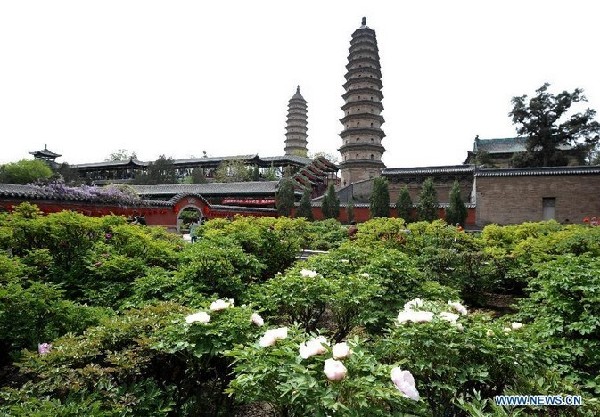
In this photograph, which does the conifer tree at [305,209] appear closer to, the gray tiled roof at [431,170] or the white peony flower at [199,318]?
the gray tiled roof at [431,170]

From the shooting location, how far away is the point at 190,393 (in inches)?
121

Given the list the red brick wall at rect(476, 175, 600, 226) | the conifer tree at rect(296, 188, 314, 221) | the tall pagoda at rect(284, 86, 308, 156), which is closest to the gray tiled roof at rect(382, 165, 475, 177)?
the red brick wall at rect(476, 175, 600, 226)

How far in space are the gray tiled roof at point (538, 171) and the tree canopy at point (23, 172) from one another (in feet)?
141

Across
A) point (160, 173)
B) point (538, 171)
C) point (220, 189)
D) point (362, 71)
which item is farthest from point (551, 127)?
point (160, 173)

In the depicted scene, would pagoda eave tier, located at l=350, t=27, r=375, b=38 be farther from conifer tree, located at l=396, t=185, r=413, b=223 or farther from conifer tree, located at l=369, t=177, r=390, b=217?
conifer tree, located at l=396, t=185, r=413, b=223

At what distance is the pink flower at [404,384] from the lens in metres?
1.84

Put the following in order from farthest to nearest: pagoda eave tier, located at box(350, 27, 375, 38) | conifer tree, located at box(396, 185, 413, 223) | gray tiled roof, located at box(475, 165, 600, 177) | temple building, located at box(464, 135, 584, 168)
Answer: pagoda eave tier, located at box(350, 27, 375, 38), temple building, located at box(464, 135, 584, 168), conifer tree, located at box(396, 185, 413, 223), gray tiled roof, located at box(475, 165, 600, 177)

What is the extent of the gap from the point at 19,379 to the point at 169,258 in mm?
2433

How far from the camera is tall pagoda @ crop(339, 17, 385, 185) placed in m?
40.0

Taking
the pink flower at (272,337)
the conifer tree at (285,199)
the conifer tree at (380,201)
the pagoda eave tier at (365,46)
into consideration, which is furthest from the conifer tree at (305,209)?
the pink flower at (272,337)

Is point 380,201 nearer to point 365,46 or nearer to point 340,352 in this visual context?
point 365,46

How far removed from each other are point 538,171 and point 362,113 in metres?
18.9

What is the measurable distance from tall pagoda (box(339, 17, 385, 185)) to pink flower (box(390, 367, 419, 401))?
125 ft

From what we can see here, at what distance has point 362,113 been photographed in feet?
133
